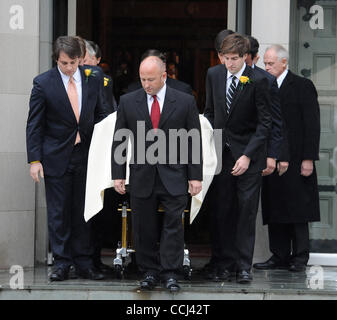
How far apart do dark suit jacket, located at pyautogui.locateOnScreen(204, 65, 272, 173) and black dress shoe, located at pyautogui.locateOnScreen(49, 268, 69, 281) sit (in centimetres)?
177

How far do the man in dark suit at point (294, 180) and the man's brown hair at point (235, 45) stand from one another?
96cm

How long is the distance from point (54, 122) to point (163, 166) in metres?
1.14

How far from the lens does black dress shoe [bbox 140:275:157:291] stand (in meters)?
8.23

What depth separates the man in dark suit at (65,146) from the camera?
28.5 ft

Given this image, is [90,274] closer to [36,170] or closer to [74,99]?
[36,170]

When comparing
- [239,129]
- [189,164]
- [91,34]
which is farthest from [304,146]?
[91,34]

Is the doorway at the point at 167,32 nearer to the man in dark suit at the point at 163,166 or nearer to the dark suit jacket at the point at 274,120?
the dark suit jacket at the point at 274,120

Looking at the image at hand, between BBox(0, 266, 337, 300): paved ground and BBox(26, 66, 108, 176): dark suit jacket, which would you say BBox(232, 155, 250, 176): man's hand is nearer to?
BBox(0, 266, 337, 300): paved ground

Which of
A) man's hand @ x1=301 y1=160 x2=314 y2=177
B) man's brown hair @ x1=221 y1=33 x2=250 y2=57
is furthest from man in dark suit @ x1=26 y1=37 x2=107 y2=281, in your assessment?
man's hand @ x1=301 y1=160 x2=314 y2=177

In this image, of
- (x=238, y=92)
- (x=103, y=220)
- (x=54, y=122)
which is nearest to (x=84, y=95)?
(x=54, y=122)

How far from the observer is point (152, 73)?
8102 mm

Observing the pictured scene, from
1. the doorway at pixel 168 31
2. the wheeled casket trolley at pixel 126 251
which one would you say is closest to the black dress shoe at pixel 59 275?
the wheeled casket trolley at pixel 126 251

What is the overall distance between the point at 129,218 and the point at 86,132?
88 cm
